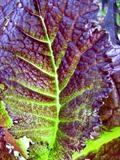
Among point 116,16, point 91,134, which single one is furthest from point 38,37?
point 116,16

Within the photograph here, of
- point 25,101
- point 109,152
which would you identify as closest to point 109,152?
point 109,152

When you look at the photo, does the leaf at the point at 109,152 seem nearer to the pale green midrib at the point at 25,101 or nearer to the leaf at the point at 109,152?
the leaf at the point at 109,152

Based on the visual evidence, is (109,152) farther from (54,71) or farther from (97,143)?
(54,71)

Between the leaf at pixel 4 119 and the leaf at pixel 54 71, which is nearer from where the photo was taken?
the leaf at pixel 54 71

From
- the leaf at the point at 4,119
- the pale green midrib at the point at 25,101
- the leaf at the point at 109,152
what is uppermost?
the pale green midrib at the point at 25,101

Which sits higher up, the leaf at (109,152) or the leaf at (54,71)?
the leaf at (54,71)

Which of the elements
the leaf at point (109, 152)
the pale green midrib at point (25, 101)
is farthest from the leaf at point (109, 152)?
the pale green midrib at point (25, 101)
